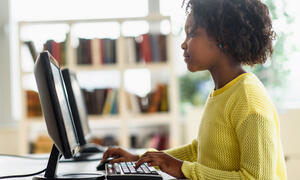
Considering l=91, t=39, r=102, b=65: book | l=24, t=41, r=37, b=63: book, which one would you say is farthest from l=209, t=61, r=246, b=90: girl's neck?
l=24, t=41, r=37, b=63: book

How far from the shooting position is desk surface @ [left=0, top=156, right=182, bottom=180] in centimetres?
145

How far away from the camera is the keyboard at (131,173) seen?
3.50 ft

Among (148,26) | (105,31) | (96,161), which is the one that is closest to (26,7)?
(105,31)

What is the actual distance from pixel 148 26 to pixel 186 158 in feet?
8.91

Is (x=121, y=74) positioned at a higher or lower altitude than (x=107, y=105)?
higher

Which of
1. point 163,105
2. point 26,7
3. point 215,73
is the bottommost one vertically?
point 163,105

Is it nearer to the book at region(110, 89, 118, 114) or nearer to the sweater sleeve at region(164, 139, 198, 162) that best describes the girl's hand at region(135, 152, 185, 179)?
the sweater sleeve at region(164, 139, 198, 162)

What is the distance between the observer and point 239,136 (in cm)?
104

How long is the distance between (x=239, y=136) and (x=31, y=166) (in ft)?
2.96

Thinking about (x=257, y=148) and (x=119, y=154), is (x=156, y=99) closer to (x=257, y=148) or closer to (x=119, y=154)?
(x=119, y=154)

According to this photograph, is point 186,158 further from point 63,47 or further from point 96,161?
point 63,47

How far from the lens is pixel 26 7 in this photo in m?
4.11

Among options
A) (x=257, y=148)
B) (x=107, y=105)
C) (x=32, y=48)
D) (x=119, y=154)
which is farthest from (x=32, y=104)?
(x=257, y=148)

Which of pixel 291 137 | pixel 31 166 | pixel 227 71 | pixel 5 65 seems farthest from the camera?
pixel 5 65
